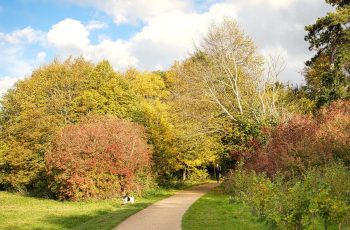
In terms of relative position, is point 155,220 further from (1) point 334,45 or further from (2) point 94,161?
(1) point 334,45

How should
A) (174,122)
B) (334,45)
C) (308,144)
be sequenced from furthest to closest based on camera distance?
(174,122) → (334,45) → (308,144)

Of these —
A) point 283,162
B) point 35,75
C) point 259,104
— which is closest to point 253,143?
point 259,104

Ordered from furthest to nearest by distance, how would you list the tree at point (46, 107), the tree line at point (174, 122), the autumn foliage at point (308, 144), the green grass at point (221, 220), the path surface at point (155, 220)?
the tree at point (46, 107) < the tree line at point (174, 122) < the autumn foliage at point (308, 144) < the path surface at point (155, 220) < the green grass at point (221, 220)

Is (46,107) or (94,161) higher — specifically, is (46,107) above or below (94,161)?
above

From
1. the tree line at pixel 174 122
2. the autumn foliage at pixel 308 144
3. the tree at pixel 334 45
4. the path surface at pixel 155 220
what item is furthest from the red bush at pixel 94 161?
the tree at pixel 334 45

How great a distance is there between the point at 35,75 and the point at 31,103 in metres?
5.32

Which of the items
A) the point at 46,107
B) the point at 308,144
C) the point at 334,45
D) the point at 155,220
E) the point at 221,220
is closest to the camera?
the point at 221,220

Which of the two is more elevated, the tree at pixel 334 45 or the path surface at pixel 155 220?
the tree at pixel 334 45

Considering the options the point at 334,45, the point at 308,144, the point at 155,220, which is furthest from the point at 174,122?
the point at 155,220

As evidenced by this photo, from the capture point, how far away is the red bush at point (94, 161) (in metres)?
24.2

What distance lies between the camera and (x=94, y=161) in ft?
79.5

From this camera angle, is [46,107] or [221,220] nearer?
[221,220]

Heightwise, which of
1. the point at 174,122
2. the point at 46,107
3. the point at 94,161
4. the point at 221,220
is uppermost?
the point at 46,107

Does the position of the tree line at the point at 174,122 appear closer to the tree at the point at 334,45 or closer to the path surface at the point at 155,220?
the tree at the point at 334,45
